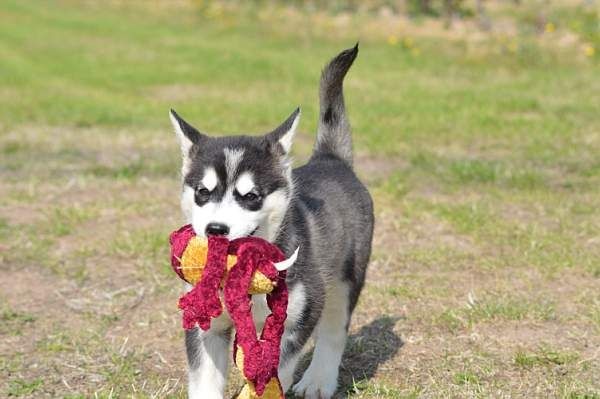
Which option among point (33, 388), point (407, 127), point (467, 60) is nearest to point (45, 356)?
point (33, 388)

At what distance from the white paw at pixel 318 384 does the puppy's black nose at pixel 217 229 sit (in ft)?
4.46

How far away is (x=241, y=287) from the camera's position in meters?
3.83

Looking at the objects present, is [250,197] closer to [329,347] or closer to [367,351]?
[329,347]

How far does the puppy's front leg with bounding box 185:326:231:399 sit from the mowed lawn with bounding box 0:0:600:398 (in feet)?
1.87

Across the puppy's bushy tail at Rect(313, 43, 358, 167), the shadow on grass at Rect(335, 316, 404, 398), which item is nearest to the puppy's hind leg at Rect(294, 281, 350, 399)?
the shadow on grass at Rect(335, 316, 404, 398)

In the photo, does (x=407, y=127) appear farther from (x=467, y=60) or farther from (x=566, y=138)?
(x=467, y=60)

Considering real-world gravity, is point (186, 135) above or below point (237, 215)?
above

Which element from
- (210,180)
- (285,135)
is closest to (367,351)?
(285,135)

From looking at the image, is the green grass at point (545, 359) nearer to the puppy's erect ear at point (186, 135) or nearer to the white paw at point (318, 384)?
the white paw at point (318, 384)

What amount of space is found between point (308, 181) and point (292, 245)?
756 millimetres

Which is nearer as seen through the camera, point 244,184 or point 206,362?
point 244,184

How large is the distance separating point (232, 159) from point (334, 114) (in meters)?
1.56

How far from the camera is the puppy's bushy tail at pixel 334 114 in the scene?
5.21 metres

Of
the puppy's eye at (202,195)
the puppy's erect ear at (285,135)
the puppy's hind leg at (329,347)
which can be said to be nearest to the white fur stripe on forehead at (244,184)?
the puppy's eye at (202,195)
